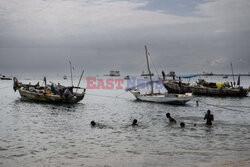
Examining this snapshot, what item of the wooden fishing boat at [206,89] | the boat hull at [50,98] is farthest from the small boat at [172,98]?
the wooden fishing boat at [206,89]

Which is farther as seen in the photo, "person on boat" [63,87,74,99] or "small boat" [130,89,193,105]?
"small boat" [130,89,193,105]

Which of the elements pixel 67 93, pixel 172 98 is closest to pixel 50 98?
pixel 67 93

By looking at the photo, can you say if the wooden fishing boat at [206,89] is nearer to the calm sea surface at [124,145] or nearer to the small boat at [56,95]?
the small boat at [56,95]

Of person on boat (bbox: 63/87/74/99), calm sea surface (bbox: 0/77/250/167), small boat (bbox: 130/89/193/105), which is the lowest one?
calm sea surface (bbox: 0/77/250/167)

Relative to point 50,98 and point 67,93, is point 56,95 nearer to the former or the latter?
point 50,98

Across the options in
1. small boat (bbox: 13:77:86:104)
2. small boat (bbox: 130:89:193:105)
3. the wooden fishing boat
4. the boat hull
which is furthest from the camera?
the wooden fishing boat

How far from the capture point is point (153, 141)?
1750cm

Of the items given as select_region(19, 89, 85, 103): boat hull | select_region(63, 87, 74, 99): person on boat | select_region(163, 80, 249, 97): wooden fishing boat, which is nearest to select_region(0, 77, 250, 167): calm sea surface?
select_region(63, 87, 74, 99): person on boat

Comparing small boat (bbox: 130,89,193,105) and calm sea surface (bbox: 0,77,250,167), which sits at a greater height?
small boat (bbox: 130,89,193,105)

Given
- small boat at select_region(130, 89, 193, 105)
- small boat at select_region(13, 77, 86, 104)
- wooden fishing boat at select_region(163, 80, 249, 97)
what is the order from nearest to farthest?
small boat at select_region(13, 77, 86, 104) → small boat at select_region(130, 89, 193, 105) → wooden fishing boat at select_region(163, 80, 249, 97)

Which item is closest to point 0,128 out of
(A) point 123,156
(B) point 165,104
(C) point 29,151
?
(C) point 29,151

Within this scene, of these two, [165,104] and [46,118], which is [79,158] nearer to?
[46,118]

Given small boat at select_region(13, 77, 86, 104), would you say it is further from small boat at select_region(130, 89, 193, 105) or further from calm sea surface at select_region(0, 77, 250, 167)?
calm sea surface at select_region(0, 77, 250, 167)

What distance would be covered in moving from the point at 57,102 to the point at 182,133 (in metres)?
24.6
